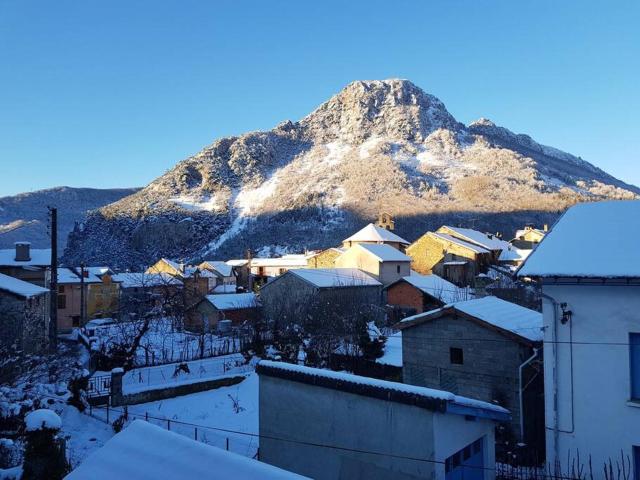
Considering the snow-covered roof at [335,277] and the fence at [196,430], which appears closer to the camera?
the fence at [196,430]

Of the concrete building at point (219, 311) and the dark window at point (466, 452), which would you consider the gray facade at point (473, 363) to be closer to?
the dark window at point (466, 452)

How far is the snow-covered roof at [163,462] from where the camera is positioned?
4.81 m

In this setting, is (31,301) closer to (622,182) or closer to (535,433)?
(535,433)

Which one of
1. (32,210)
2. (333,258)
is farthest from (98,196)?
(333,258)

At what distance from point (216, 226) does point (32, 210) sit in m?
80.9

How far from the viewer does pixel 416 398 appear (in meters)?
7.64

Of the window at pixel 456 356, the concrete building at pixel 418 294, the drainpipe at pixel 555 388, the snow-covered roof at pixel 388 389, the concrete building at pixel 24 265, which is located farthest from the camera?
the concrete building at pixel 418 294

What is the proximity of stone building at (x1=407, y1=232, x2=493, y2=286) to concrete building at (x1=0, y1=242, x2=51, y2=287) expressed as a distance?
32572 millimetres

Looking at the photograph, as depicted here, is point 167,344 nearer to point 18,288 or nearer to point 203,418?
point 18,288

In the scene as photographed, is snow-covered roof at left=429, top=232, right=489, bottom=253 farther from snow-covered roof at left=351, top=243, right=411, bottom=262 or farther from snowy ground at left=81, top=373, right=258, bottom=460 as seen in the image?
snowy ground at left=81, top=373, right=258, bottom=460

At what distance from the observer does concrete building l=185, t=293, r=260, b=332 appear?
3422 cm

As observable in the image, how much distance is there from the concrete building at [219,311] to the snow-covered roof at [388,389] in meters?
24.1

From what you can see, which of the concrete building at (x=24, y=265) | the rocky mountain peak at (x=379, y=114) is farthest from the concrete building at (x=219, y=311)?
the rocky mountain peak at (x=379, y=114)

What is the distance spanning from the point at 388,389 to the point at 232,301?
28.7 meters
